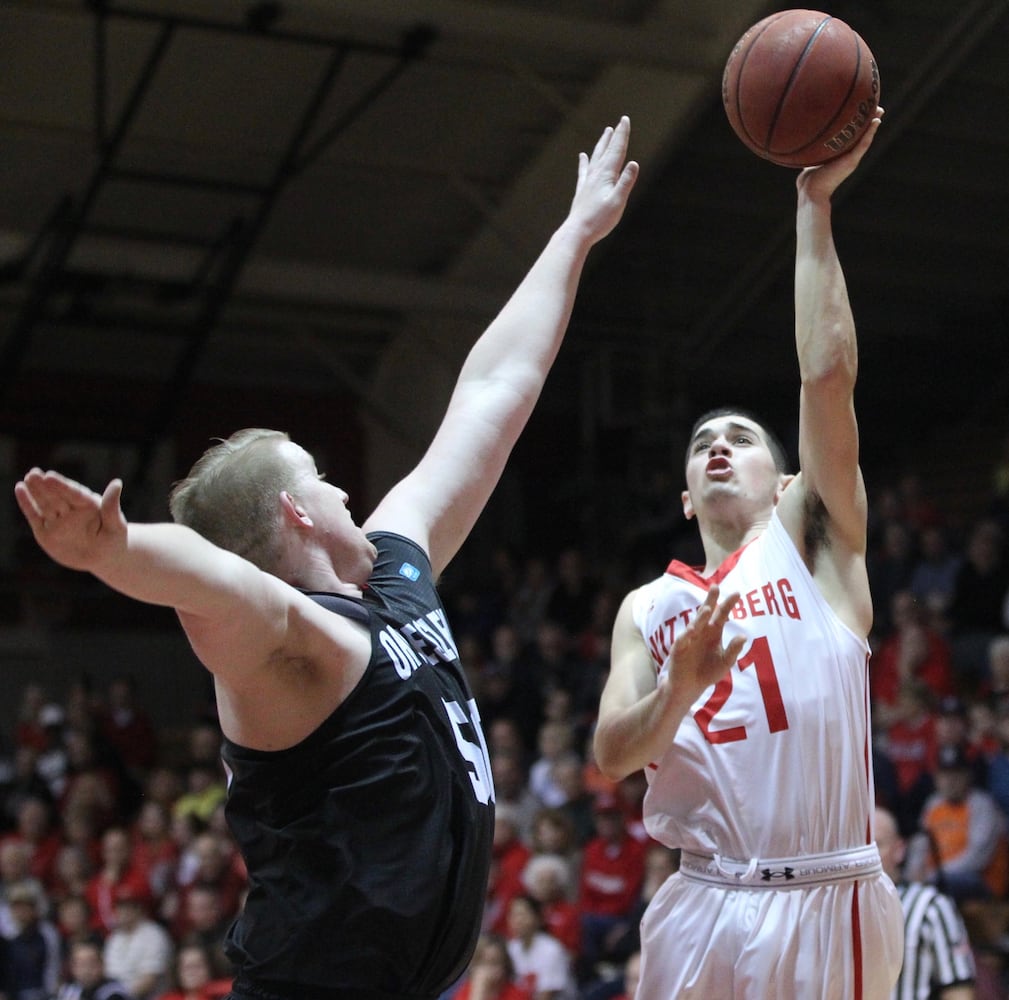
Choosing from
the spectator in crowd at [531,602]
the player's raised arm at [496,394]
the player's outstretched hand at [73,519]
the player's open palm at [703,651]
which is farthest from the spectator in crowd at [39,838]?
the player's outstretched hand at [73,519]

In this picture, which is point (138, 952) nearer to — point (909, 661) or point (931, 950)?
point (909, 661)

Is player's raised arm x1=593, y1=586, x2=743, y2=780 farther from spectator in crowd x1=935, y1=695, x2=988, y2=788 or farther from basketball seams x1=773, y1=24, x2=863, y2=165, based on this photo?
spectator in crowd x1=935, y1=695, x2=988, y2=788

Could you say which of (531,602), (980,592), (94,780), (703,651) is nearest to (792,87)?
(703,651)

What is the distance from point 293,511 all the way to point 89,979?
7.59 meters

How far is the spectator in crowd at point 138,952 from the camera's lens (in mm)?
9961

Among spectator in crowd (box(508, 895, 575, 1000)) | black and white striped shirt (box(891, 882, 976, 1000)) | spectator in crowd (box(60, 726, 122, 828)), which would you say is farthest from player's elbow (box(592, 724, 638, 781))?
spectator in crowd (box(60, 726, 122, 828))

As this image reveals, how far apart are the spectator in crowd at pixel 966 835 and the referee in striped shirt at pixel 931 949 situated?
2188mm

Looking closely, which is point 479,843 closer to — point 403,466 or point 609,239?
point 609,239

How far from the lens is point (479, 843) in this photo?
9.80 ft

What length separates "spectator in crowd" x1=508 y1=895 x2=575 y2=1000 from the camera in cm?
844

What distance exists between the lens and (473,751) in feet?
10.1

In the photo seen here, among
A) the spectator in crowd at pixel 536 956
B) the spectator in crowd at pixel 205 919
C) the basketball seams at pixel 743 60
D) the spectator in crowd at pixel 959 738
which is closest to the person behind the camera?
the basketball seams at pixel 743 60

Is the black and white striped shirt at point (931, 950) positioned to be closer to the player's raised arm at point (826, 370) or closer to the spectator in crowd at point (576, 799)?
the player's raised arm at point (826, 370)

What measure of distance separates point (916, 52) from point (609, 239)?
3208 millimetres
